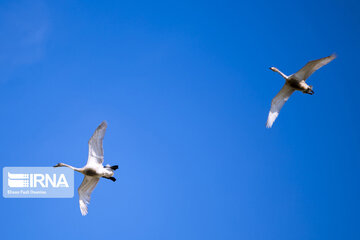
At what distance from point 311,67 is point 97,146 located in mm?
13357

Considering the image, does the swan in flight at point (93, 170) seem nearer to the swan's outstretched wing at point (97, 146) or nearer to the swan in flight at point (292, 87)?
the swan's outstretched wing at point (97, 146)

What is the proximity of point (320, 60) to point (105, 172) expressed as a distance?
14047 millimetres

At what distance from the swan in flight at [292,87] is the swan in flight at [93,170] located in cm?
1013

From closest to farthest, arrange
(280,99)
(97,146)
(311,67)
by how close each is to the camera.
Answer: (97,146) → (311,67) → (280,99)

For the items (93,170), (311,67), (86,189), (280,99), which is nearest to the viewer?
(93,170)

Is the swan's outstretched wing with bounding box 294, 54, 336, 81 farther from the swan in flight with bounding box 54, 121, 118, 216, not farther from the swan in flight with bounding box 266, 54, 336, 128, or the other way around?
the swan in flight with bounding box 54, 121, 118, 216

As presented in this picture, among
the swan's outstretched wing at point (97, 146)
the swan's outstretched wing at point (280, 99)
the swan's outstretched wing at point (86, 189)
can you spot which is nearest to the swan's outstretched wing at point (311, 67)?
the swan's outstretched wing at point (280, 99)

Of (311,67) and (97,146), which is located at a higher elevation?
(311,67)

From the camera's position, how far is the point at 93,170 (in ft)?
116

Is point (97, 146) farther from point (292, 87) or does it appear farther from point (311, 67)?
point (311, 67)

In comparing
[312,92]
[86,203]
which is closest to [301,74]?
[312,92]

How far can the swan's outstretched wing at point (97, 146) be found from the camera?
33.8 m

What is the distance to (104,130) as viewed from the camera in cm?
3388

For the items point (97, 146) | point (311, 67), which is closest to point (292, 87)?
point (311, 67)
